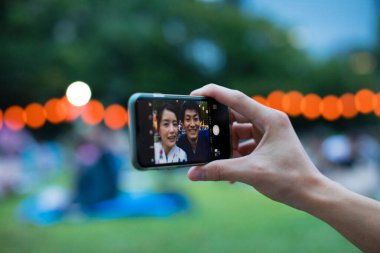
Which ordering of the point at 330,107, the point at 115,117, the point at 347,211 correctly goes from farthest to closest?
the point at 330,107 < the point at 115,117 < the point at 347,211

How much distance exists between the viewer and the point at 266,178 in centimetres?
70

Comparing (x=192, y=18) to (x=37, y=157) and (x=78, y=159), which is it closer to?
(x=37, y=157)

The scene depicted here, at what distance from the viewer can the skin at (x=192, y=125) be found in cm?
83

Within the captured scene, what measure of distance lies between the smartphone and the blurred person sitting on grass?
0.28 feet

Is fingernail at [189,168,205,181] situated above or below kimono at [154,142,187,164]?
below

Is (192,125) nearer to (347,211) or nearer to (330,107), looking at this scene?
(347,211)

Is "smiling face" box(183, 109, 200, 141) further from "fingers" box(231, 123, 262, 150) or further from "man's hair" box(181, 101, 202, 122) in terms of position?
"fingers" box(231, 123, 262, 150)

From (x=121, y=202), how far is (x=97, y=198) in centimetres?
25

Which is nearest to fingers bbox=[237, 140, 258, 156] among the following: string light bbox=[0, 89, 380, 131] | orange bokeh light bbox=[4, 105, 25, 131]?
string light bbox=[0, 89, 380, 131]

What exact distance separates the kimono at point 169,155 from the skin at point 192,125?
1.3 inches

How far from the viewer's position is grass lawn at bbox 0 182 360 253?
293cm

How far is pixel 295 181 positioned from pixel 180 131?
22cm

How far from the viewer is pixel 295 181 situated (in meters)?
0.70

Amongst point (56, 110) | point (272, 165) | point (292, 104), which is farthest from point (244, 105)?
point (292, 104)
